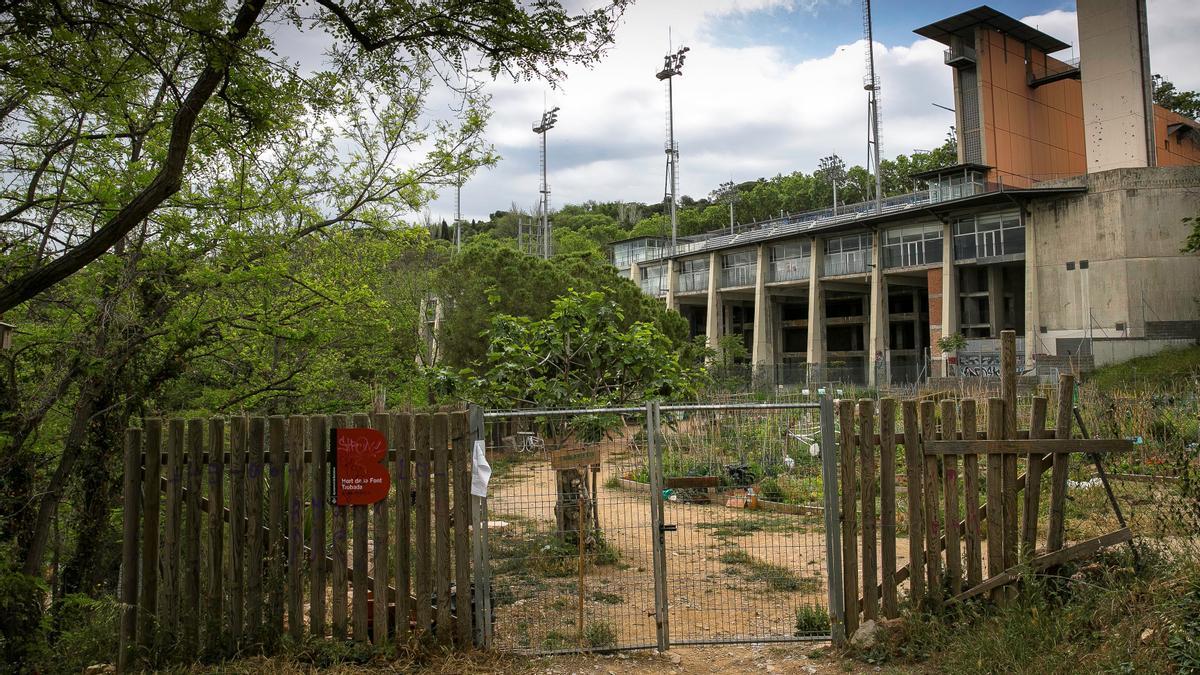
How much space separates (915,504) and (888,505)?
0.21 m

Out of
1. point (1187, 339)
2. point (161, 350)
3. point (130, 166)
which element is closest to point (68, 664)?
point (161, 350)

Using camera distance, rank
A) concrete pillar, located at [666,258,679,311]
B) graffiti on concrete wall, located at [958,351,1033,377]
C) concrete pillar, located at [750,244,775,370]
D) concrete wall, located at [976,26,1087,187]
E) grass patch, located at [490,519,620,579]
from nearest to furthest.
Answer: grass patch, located at [490,519,620,579], graffiti on concrete wall, located at [958,351,1033,377], concrete wall, located at [976,26,1087,187], concrete pillar, located at [750,244,775,370], concrete pillar, located at [666,258,679,311]

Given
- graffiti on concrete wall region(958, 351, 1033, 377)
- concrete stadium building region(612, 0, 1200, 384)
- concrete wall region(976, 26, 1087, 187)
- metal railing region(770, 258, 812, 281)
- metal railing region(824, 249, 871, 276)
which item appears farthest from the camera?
metal railing region(770, 258, 812, 281)

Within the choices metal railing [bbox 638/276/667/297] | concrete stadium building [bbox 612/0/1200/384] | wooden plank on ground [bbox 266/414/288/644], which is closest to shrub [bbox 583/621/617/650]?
wooden plank on ground [bbox 266/414/288/644]

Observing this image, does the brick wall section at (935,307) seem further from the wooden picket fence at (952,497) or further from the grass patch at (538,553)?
the wooden picket fence at (952,497)

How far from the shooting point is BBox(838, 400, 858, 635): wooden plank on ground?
6.39 m

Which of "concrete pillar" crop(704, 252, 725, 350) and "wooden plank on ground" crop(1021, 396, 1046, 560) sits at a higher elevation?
"concrete pillar" crop(704, 252, 725, 350)

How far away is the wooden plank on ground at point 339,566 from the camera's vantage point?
6.20 metres

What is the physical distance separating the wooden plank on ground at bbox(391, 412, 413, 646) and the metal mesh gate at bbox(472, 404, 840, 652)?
69cm

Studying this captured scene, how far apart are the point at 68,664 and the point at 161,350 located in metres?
2.95

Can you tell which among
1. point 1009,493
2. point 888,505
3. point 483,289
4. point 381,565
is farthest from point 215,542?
point 483,289

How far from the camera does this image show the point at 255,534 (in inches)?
244

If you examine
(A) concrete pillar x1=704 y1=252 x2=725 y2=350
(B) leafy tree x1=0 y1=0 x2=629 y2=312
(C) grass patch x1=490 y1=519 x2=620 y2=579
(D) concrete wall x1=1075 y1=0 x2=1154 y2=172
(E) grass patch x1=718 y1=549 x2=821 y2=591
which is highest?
(D) concrete wall x1=1075 y1=0 x2=1154 y2=172

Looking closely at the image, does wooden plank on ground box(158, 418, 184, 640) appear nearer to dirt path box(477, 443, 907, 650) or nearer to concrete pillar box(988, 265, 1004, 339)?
dirt path box(477, 443, 907, 650)
